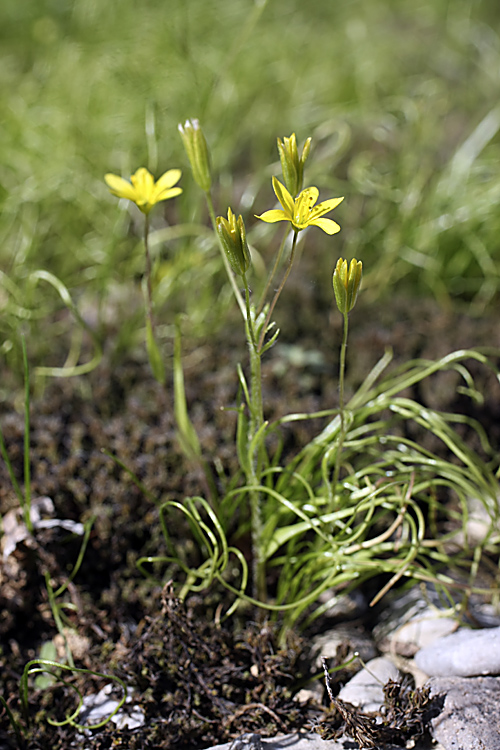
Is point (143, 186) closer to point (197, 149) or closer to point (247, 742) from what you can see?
point (197, 149)

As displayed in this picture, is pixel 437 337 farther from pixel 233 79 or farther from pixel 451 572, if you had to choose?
pixel 233 79

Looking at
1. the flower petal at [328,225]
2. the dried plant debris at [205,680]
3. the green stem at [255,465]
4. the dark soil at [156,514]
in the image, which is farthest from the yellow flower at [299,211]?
the dried plant debris at [205,680]

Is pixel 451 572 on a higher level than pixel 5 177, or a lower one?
lower

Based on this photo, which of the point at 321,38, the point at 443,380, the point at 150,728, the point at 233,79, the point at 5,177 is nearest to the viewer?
the point at 150,728

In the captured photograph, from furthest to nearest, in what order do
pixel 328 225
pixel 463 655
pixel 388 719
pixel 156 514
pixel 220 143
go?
pixel 220 143, pixel 156 514, pixel 463 655, pixel 388 719, pixel 328 225

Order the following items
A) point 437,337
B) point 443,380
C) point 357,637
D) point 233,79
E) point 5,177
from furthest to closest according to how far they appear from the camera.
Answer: point 233,79, point 5,177, point 437,337, point 443,380, point 357,637

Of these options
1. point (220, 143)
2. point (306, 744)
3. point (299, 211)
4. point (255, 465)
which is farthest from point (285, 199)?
point (220, 143)

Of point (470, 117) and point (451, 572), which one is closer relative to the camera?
point (451, 572)

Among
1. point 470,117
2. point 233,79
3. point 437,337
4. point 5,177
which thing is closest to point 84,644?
point 437,337
